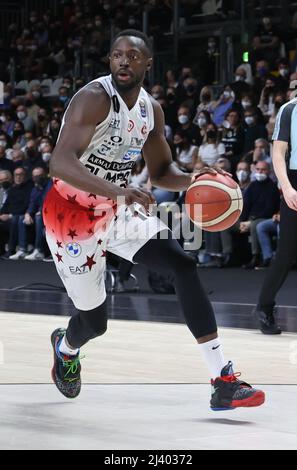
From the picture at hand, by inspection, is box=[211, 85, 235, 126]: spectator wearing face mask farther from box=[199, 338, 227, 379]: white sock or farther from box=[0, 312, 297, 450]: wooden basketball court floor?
box=[199, 338, 227, 379]: white sock

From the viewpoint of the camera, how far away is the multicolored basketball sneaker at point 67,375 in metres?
5.62

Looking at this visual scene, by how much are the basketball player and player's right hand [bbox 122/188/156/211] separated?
9.2 inches

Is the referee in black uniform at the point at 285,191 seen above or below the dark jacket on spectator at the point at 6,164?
above

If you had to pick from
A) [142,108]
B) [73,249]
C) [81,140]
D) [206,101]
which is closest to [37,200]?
[206,101]

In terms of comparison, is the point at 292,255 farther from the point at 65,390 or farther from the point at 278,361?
the point at 65,390

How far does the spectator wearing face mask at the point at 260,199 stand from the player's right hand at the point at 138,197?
10.1 m

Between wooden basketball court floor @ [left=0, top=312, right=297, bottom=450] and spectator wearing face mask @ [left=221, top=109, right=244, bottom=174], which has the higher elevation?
wooden basketball court floor @ [left=0, top=312, right=297, bottom=450]

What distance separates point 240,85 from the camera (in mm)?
18031

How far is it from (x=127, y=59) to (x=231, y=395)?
171 centimetres

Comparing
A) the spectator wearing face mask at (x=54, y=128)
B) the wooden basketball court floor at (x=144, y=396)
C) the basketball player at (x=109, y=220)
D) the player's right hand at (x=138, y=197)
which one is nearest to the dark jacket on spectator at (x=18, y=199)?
the spectator wearing face mask at (x=54, y=128)

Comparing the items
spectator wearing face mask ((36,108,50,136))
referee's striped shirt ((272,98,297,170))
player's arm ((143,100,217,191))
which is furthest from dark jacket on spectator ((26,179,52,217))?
player's arm ((143,100,217,191))

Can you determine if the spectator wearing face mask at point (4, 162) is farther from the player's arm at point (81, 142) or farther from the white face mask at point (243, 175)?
the player's arm at point (81, 142)

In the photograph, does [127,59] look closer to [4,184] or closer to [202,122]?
[202,122]

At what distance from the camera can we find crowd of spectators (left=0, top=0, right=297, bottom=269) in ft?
49.8
